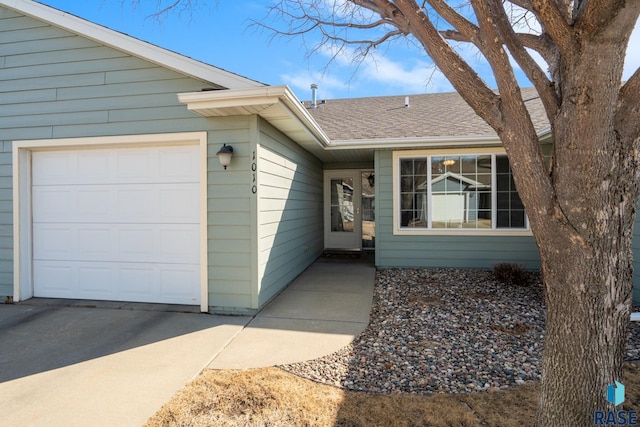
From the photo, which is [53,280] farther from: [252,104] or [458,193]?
[458,193]

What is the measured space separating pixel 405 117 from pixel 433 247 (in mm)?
3096

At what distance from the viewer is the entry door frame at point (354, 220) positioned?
890cm

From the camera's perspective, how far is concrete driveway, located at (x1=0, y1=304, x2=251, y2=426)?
2277mm

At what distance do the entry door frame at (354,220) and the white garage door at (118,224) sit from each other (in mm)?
5096

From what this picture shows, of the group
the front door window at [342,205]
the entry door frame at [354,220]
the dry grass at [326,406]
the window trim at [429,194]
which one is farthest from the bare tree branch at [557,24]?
the front door window at [342,205]

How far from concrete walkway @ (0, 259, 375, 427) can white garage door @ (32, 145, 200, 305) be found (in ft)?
1.03

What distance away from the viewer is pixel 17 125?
15.0 ft

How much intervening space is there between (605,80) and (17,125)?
6.42 metres

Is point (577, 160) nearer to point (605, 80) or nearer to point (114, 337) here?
point (605, 80)

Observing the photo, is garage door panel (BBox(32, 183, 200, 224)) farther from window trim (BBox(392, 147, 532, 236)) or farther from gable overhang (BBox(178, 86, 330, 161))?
window trim (BBox(392, 147, 532, 236))

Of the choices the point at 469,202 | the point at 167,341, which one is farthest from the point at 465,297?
the point at 167,341

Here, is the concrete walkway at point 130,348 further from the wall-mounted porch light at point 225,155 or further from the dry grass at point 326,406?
the wall-mounted porch light at point 225,155

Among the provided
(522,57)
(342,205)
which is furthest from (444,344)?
(342,205)

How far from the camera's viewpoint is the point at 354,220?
9039mm
